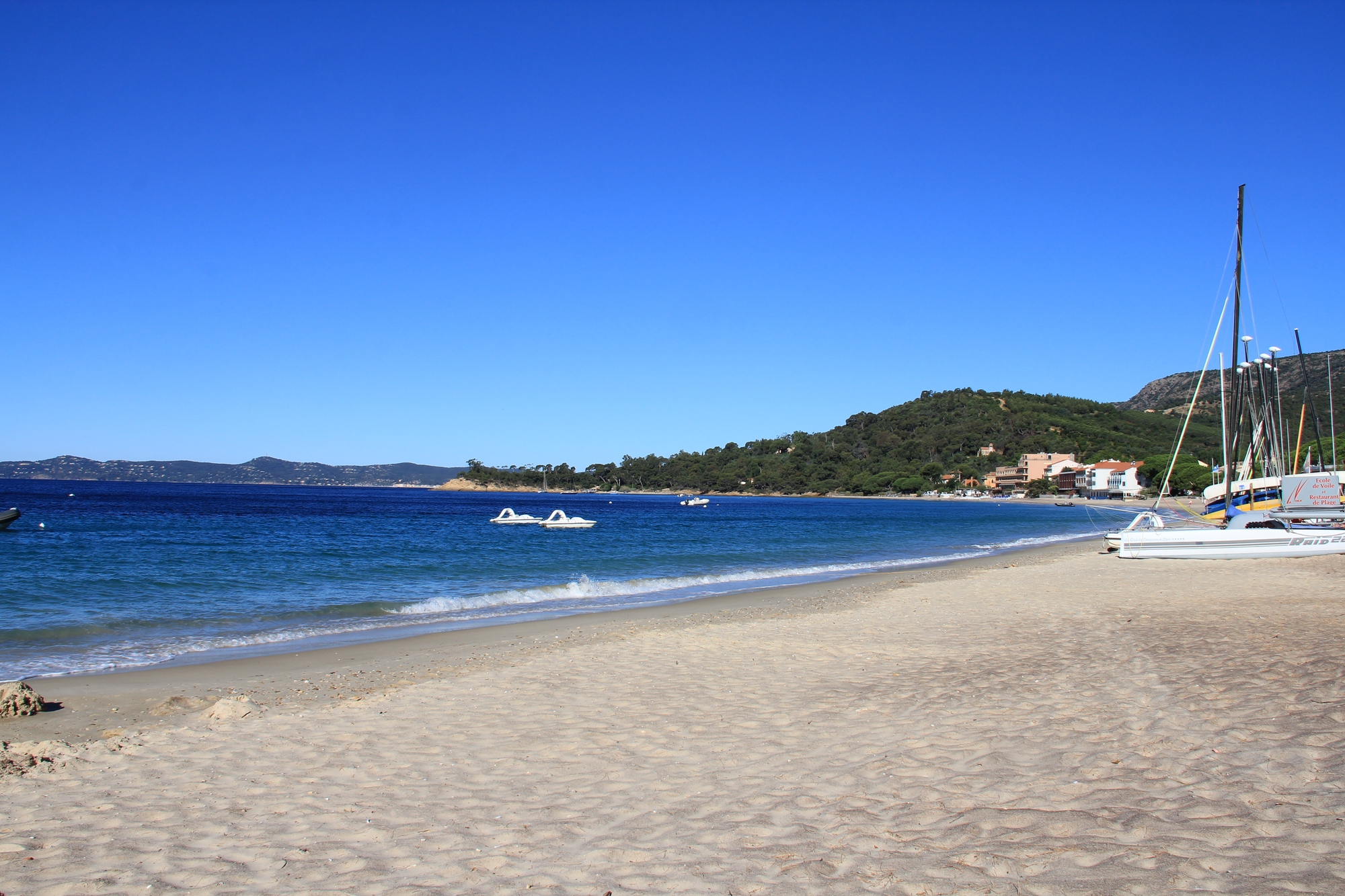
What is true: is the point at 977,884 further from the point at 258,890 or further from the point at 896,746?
the point at 258,890

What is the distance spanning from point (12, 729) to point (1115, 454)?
552 ft

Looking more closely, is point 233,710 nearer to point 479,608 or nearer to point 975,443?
point 479,608

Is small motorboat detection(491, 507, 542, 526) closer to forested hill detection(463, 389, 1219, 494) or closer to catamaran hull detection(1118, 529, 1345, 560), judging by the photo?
catamaran hull detection(1118, 529, 1345, 560)

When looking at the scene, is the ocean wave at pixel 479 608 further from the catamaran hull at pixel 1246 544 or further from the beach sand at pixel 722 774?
the catamaran hull at pixel 1246 544

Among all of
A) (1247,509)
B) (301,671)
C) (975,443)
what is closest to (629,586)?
(301,671)

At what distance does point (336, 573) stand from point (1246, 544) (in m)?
25.3

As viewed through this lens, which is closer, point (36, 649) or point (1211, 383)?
point (36, 649)

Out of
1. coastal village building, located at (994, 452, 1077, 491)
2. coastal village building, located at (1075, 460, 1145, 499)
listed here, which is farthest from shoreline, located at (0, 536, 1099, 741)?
coastal village building, located at (994, 452, 1077, 491)

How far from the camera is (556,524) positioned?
177 feet

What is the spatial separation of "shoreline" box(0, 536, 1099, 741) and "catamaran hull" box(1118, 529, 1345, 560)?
12.2 meters

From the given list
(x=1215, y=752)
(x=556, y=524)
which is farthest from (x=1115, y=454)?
(x=1215, y=752)

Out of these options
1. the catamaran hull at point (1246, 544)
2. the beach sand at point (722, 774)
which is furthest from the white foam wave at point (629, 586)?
the catamaran hull at point (1246, 544)

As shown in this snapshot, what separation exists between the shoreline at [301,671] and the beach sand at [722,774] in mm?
87

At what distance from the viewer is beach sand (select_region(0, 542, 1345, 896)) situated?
13.8 ft
